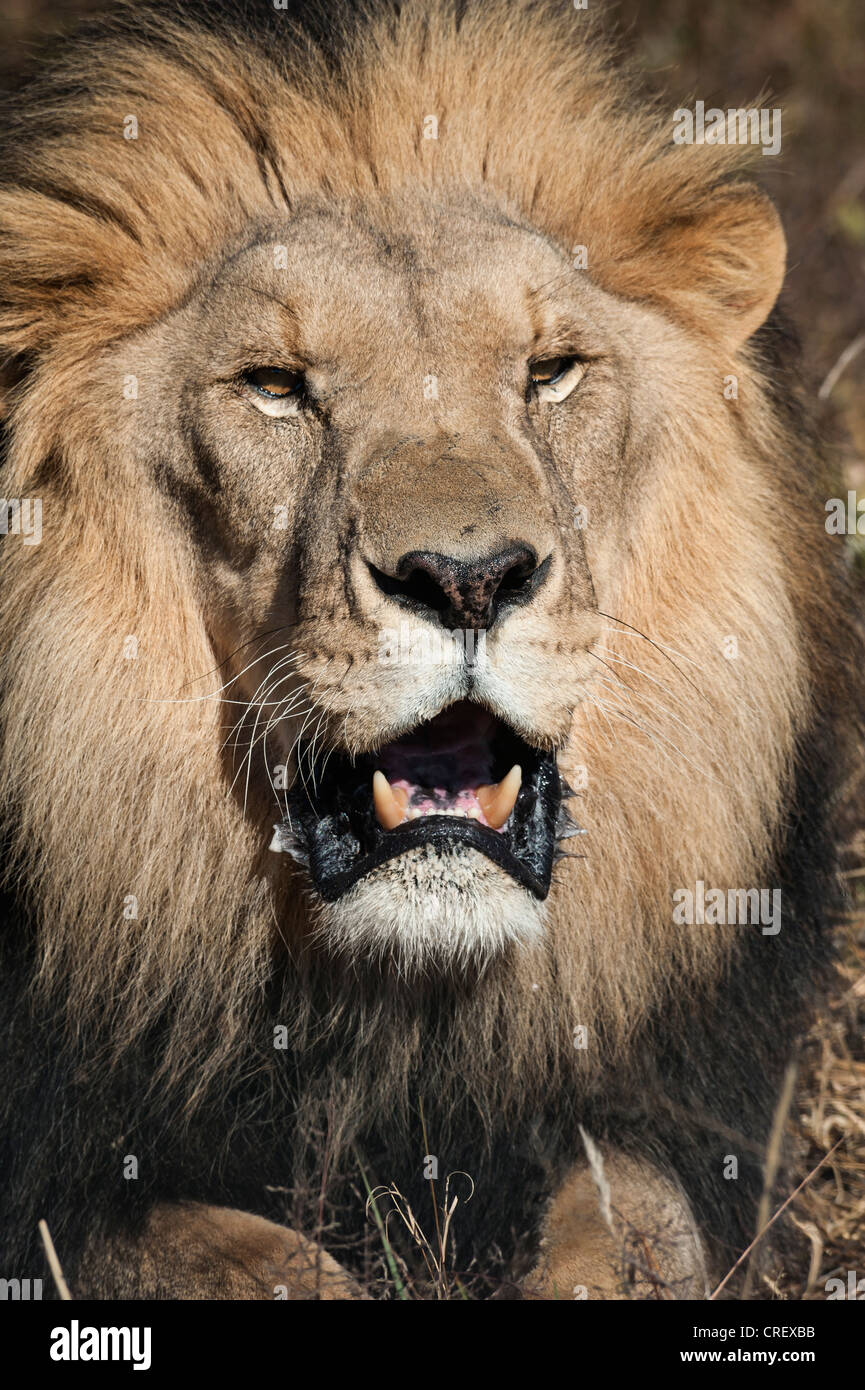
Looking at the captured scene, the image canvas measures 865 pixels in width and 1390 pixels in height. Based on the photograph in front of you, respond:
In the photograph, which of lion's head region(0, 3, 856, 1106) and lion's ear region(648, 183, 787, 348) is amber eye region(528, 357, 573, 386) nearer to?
lion's head region(0, 3, 856, 1106)

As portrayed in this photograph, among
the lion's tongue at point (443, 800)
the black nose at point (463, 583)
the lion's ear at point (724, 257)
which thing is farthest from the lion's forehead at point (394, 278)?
the lion's tongue at point (443, 800)

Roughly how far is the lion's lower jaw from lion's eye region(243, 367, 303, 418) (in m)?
0.87

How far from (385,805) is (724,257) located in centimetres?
142

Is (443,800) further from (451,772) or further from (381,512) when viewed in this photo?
(381,512)

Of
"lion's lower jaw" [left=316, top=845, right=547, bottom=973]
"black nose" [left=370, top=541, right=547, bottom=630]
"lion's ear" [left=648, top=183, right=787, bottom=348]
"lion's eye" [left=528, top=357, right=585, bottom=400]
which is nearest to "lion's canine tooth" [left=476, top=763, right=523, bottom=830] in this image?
"lion's lower jaw" [left=316, top=845, right=547, bottom=973]

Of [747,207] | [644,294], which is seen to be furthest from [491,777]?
[747,207]

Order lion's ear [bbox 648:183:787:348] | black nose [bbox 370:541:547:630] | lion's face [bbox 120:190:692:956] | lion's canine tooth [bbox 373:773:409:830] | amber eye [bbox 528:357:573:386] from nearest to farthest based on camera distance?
black nose [bbox 370:541:547:630] → lion's face [bbox 120:190:692:956] → lion's canine tooth [bbox 373:773:409:830] → amber eye [bbox 528:357:573:386] → lion's ear [bbox 648:183:787:348]

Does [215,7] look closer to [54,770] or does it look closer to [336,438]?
[336,438]

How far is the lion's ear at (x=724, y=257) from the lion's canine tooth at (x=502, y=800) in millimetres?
1135

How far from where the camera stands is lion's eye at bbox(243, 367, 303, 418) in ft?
9.97

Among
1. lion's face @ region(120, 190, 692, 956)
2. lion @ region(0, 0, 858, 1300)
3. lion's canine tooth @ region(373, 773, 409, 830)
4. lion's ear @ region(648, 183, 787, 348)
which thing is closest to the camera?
lion's face @ region(120, 190, 692, 956)

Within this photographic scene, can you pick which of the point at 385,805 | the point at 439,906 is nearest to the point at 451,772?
the point at 385,805

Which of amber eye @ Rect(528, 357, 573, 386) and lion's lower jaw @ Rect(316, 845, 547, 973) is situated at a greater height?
amber eye @ Rect(528, 357, 573, 386)

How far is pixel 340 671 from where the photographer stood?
2.77m
